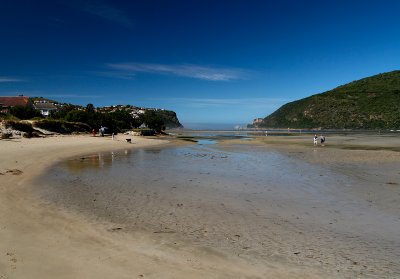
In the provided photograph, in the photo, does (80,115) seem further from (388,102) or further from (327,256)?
(388,102)

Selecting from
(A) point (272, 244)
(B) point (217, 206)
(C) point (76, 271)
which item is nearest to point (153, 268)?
(C) point (76, 271)

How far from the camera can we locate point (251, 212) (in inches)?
467

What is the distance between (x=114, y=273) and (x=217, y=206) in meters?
6.72

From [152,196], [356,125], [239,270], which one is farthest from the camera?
[356,125]

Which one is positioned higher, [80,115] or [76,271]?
[80,115]

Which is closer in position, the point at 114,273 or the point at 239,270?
the point at 114,273

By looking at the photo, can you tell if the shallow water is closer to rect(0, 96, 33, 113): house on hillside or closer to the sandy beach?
the sandy beach

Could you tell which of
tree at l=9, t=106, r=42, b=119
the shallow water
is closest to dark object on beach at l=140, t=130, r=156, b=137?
tree at l=9, t=106, r=42, b=119

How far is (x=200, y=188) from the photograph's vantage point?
53.6 ft

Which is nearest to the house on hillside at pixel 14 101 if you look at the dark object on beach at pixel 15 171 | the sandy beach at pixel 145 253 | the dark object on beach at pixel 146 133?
the dark object on beach at pixel 146 133

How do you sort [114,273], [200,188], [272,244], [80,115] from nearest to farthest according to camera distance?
[114,273], [272,244], [200,188], [80,115]

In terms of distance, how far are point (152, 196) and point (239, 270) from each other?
26.2 feet

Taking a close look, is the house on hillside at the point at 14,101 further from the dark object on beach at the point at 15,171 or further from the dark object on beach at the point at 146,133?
the dark object on beach at the point at 15,171

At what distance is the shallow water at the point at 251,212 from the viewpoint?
8133 mm
